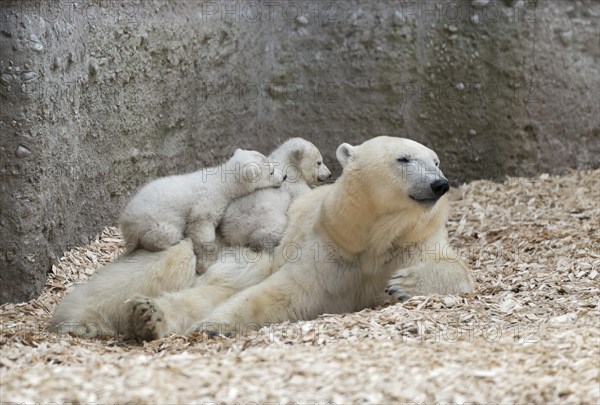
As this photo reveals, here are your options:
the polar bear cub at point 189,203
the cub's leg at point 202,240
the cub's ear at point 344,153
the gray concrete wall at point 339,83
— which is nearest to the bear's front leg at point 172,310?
the cub's leg at point 202,240

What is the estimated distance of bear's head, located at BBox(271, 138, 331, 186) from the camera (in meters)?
5.39

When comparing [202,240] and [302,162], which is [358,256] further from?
[302,162]

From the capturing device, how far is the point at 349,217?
4.52 m

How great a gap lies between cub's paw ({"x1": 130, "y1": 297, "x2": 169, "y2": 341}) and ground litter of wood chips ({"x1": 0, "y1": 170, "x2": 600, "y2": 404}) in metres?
0.07

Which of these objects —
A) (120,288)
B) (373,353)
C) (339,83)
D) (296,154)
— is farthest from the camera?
(339,83)

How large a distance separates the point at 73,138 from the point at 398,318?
2.25 metres

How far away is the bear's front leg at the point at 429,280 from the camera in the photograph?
14.5ft

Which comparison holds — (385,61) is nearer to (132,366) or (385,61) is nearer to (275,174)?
(275,174)

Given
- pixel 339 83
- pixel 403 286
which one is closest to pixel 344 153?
pixel 403 286

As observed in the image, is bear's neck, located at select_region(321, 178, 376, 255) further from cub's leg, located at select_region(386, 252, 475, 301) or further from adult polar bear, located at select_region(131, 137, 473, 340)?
cub's leg, located at select_region(386, 252, 475, 301)

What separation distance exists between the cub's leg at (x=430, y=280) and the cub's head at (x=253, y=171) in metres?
0.99

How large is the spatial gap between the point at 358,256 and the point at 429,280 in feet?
1.30

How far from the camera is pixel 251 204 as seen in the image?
4.96 metres

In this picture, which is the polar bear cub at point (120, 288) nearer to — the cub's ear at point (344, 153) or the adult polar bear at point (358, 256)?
the adult polar bear at point (358, 256)
